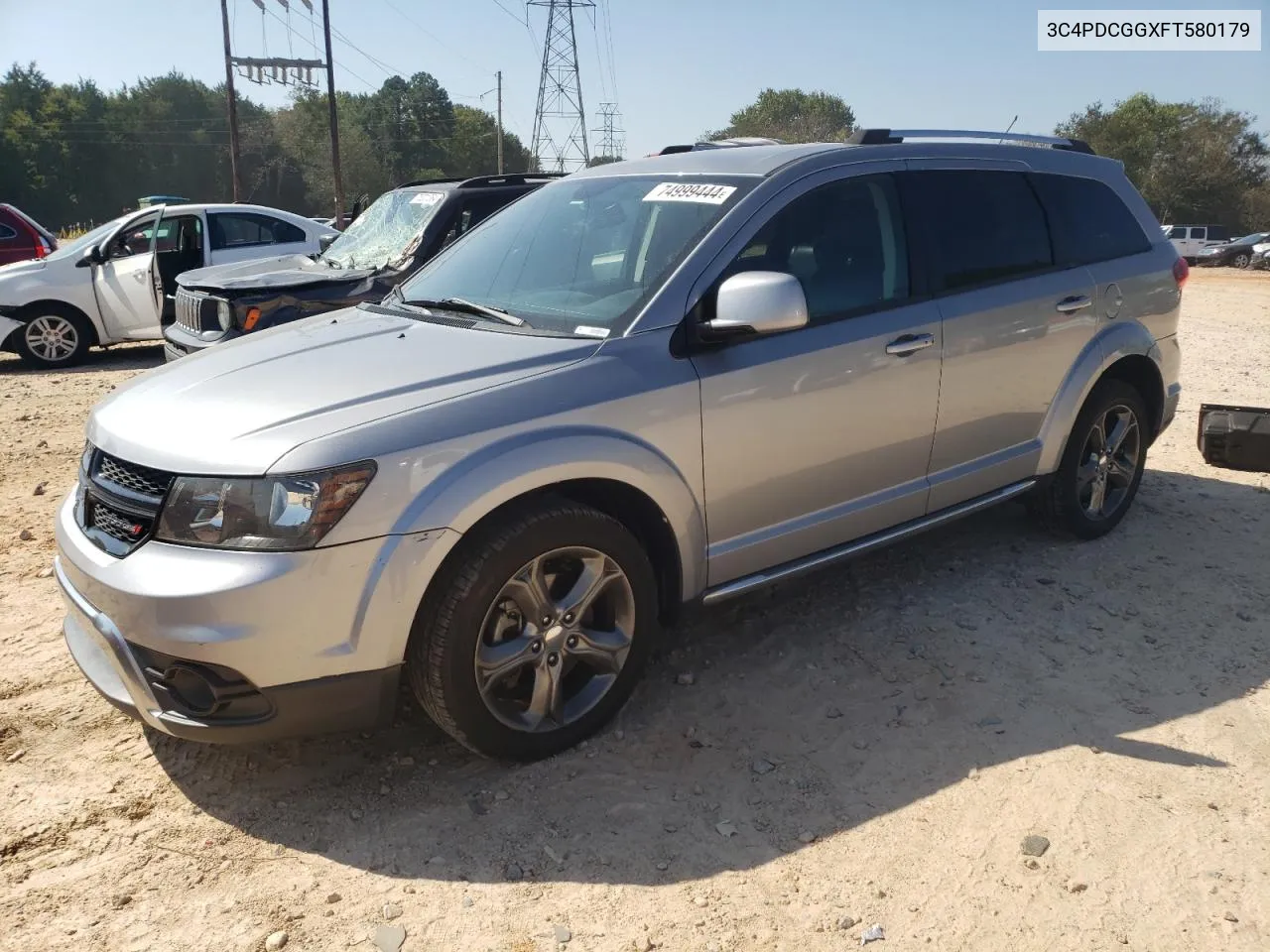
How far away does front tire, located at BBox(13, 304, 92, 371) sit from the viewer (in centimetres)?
1052

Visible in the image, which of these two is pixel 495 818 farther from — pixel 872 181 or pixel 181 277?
pixel 181 277

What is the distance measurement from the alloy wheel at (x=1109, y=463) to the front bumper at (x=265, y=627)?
11.4ft

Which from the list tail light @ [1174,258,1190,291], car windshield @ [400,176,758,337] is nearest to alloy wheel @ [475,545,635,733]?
car windshield @ [400,176,758,337]

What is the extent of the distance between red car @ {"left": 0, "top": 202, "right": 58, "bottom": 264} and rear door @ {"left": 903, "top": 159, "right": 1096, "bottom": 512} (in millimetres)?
13199

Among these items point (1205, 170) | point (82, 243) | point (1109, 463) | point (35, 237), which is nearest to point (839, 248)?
point (1109, 463)

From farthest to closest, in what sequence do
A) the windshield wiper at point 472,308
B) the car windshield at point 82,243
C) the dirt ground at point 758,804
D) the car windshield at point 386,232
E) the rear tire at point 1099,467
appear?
the car windshield at point 82,243 → the car windshield at point 386,232 → the rear tire at point 1099,467 → the windshield wiper at point 472,308 → the dirt ground at point 758,804

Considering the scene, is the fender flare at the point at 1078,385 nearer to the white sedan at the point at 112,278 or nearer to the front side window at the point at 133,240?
the white sedan at the point at 112,278

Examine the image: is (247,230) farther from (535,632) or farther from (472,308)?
(535,632)

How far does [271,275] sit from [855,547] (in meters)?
5.12

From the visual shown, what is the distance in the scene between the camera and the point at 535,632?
3021mm

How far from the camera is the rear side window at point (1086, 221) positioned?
4.57 metres

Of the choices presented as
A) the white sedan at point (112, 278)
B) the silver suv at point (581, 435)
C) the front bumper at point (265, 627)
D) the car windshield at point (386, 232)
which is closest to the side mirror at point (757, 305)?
the silver suv at point (581, 435)

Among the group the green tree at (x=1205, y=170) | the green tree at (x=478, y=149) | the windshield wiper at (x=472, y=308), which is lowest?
the windshield wiper at (x=472, y=308)

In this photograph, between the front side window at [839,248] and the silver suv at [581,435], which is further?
the front side window at [839,248]
